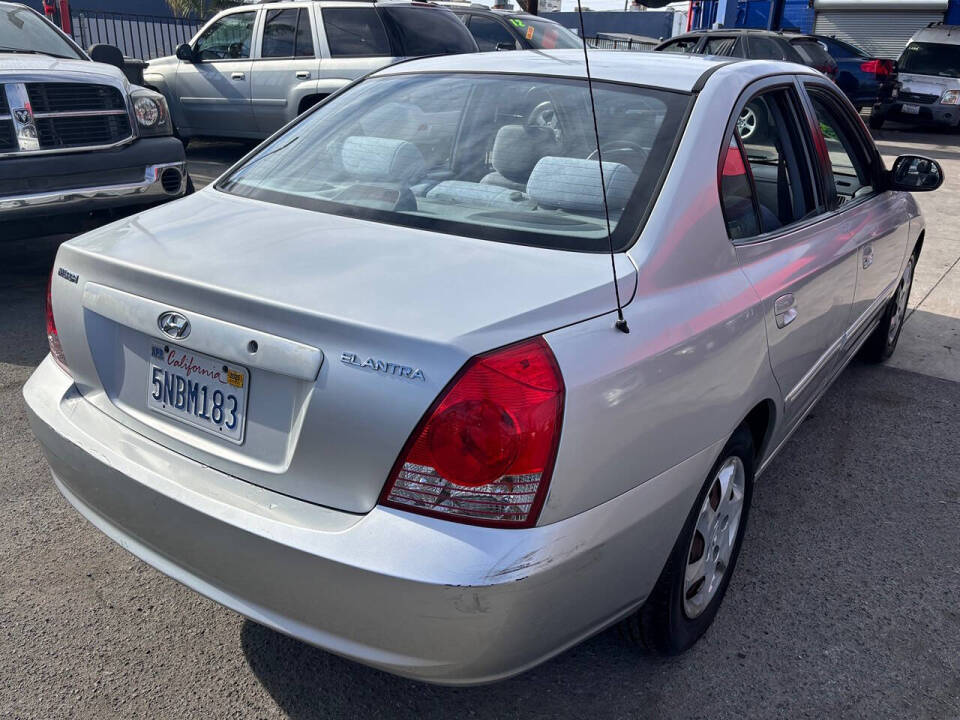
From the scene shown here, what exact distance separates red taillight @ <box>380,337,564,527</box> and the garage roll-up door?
24709mm

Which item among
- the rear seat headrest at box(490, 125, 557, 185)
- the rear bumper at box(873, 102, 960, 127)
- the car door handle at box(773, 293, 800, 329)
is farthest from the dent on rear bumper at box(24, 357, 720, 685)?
the rear bumper at box(873, 102, 960, 127)

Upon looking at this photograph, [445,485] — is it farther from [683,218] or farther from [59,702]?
[59,702]

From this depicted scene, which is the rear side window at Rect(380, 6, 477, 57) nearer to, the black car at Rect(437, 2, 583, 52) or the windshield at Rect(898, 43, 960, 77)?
the black car at Rect(437, 2, 583, 52)

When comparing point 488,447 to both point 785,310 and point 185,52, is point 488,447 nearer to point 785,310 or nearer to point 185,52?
point 785,310

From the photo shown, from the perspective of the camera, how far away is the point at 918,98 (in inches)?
656

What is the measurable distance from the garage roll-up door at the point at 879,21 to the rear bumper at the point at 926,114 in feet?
24.1

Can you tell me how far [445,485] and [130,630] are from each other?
1.36 meters

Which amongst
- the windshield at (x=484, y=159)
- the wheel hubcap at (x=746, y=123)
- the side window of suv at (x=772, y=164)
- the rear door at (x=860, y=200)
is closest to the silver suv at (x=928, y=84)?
the rear door at (x=860, y=200)

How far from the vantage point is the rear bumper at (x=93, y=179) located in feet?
17.4

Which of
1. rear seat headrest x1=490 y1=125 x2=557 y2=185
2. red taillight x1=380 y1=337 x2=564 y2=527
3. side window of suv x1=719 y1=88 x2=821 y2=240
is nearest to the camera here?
red taillight x1=380 y1=337 x2=564 y2=527

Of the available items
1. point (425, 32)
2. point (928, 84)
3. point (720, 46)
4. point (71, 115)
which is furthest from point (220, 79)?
point (928, 84)

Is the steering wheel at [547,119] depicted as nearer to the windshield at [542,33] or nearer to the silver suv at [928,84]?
the windshield at [542,33]

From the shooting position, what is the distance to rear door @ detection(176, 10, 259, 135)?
34.3 feet

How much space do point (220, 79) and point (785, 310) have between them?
9319 millimetres
